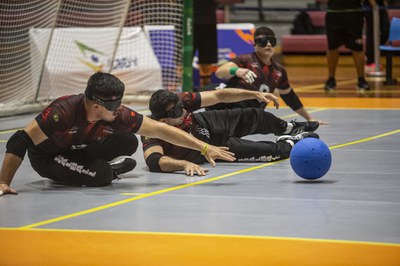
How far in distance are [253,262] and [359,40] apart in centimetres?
1290

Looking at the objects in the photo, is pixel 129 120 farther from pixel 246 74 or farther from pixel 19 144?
pixel 246 74

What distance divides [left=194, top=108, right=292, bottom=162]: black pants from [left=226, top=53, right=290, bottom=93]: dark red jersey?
1065 millimetres

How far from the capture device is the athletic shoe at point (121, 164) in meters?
9.11

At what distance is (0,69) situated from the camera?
15.6m

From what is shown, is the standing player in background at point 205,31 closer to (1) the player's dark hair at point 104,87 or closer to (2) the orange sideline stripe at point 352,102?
(2) the orange sideline stripe at point 352,102

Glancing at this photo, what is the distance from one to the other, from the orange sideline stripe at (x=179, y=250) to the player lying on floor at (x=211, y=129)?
2.75 metres

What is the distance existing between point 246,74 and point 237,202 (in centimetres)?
321

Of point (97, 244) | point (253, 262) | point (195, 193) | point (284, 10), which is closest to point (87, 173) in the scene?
point (195, 193)

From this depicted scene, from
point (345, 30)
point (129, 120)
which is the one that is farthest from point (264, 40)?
point (345, 30)

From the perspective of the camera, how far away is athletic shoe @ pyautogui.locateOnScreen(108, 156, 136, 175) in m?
9.11

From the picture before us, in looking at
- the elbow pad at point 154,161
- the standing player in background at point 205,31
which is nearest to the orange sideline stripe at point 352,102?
the standing player in background at point 205,31

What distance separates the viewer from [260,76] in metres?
11.6

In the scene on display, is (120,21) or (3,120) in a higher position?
(120,21)

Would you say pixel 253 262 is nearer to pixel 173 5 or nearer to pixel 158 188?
pixel 158 188
